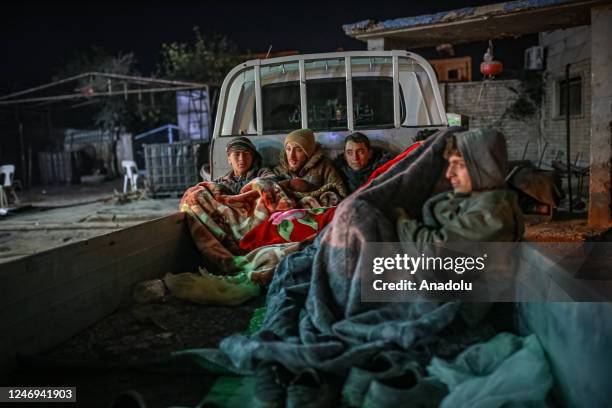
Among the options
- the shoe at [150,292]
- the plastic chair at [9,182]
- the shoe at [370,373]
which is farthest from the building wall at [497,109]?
the shoe at [370,373]

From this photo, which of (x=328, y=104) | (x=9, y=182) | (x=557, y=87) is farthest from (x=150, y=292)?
(x=557, y=87)

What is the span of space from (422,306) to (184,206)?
251 centimetres

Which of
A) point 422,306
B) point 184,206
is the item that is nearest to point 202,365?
point 422,306

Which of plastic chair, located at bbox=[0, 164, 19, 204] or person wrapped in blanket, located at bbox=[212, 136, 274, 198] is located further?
plastic chair, located at bbox=[0, 164, 19, 204]

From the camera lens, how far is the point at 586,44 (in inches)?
443

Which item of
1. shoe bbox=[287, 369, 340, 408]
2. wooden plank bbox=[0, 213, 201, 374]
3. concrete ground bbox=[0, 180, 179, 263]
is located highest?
wooden plank bbox=[0, 213, 201, 374]

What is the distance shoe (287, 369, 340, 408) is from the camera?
1779mm

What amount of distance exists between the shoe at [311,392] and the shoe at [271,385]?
0.06 metres

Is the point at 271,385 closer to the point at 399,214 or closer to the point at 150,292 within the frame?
the point at 399,214

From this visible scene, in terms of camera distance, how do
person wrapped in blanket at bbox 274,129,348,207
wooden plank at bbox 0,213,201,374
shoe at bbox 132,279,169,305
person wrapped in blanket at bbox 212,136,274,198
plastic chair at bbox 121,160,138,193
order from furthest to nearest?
plastic chair at bbox 121,160,138,193 → person wrapped in blanket at bbox 212,136,274,198 → person wrapped in blanket at bbox 274,129,348,207 → shoe at bbox 132,279,169,305 → wooden plank at bbox 0,213,201,374

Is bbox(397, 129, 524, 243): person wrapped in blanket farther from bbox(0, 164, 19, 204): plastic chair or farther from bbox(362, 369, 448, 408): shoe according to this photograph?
bbox(0, 164, 19, 204): plastic chair

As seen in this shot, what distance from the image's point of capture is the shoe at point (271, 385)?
72.0 inches

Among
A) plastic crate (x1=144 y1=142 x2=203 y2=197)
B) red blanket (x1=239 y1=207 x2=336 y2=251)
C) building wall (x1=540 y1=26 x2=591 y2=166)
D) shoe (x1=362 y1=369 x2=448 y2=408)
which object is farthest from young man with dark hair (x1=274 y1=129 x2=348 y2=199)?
building wall (x1=540 y1=26 x2=591 y2=166)

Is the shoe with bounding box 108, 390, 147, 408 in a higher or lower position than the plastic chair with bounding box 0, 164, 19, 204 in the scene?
lower
